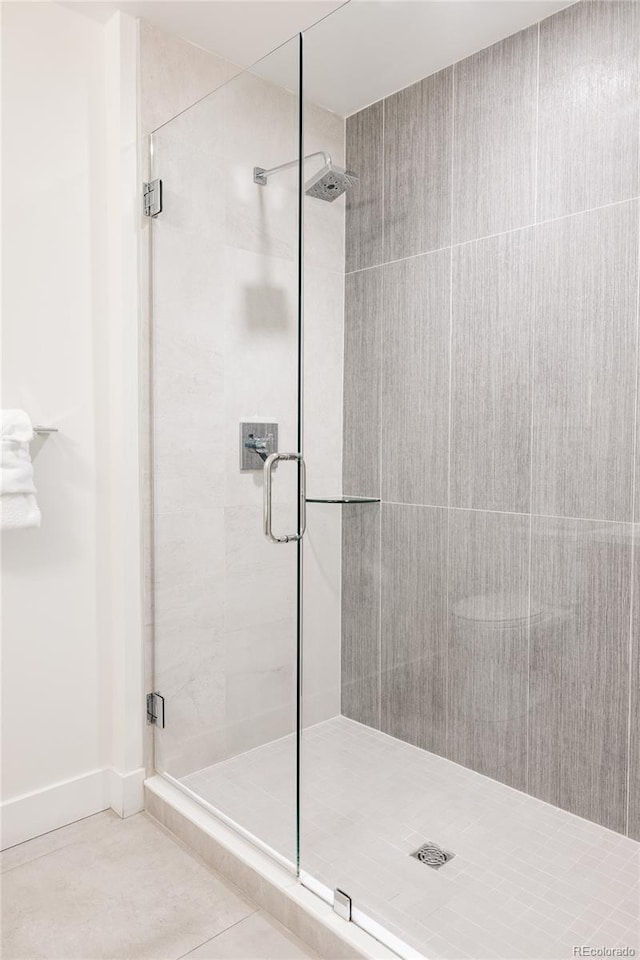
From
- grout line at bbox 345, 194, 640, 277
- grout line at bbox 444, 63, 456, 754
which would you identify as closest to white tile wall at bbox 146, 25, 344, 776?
grout line at bbox 345, 194, 640, 277

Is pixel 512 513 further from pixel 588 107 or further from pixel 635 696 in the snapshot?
pixel 588 107

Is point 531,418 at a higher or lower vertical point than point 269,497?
higher

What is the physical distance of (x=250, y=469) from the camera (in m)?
1.72

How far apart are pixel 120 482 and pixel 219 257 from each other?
Result: 0.72 metres

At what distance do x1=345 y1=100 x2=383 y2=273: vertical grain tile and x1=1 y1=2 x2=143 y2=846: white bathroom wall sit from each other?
789 mm

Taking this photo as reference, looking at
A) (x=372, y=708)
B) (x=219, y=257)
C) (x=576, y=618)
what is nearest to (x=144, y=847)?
(x=372, y=708)

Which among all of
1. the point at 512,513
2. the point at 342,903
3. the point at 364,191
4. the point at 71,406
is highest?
the point at 364,191

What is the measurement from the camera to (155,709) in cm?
208

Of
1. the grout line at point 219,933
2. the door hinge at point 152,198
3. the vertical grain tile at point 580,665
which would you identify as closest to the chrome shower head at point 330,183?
the door hinge at point 152,198

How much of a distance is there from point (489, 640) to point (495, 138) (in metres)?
1.08

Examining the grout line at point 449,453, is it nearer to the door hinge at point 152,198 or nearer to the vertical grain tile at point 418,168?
the vertical grain tile at point 418,168

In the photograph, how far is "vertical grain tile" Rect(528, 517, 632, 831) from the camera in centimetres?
138

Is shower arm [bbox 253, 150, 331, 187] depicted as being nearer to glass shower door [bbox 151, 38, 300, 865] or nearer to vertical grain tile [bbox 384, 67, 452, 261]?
glass shower door [bbox 151, 38, 300, 865]

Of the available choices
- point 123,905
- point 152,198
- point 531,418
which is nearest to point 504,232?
point 531,418
